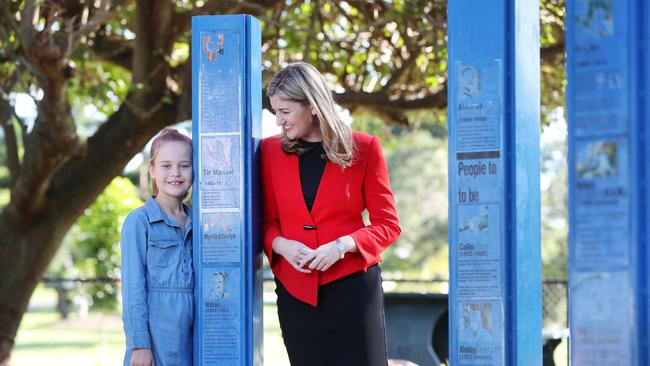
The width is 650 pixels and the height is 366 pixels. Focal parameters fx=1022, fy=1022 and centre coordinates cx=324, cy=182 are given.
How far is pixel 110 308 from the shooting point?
786 inches

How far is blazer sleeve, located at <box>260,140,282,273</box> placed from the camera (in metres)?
4.41

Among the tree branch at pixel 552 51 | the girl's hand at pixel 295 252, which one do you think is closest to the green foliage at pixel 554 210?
the tree branch at pixel 552 51

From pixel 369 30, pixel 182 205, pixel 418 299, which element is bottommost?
pixel 418 299

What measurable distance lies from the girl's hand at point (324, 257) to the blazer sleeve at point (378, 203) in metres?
0.15

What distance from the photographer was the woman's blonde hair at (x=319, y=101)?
13.9ft

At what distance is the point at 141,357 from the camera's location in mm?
4297

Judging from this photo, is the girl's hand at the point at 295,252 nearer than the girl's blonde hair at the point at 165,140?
Yes

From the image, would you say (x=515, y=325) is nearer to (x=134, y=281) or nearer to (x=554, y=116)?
(x=134, y=281)

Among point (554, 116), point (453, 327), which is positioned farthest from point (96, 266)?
point (453, 327)

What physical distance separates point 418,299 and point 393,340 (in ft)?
1.36

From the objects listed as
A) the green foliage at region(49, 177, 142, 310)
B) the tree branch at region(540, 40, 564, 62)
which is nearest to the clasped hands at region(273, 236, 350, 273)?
the tree branch at region(540, 40, 564, 62)

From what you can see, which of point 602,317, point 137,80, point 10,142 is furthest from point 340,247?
point 10,142

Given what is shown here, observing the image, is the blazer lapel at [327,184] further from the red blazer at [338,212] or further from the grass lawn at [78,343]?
the grass lawn at [78,343]

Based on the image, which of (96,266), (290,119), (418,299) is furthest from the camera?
(96,266)
